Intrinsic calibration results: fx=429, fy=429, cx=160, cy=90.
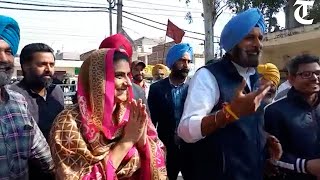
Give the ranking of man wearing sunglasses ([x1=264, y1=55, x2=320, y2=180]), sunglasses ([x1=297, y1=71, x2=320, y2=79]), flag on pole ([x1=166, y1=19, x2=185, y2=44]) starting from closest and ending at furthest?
man wearing sunglasses ([x1=264, y1=55, x2=320, y2=180]), sunglasses ([x1=297, y1=71, x2=320, y2=79]), flag on pole ([x1=166, y1=19, x2=185, y2=44])

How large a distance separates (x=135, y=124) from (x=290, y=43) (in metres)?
11.3

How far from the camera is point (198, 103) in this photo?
2.31 metres

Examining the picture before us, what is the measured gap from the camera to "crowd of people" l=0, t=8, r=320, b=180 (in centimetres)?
211

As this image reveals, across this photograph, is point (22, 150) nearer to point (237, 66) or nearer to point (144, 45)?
point (237, 66)

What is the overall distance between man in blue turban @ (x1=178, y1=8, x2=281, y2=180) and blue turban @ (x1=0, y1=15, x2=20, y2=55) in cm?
98

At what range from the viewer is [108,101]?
2.17 m

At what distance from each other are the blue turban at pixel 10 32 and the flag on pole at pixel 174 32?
285 inches

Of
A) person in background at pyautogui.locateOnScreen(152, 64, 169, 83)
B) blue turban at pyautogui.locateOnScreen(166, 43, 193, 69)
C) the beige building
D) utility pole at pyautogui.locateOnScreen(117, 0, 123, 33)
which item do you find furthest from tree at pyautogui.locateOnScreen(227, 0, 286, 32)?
blue turban at pyautogui.locateOnScreen(166, 43, 193, 69)

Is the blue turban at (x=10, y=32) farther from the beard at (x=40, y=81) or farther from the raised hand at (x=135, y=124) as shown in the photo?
the beard at (x=40, y=81)

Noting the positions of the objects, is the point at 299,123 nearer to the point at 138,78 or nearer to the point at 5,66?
the point at 5,66

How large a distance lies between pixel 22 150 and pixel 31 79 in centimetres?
125

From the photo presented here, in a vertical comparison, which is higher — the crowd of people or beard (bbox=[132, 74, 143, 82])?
beard (bbox=[132, 74, 143, 82])

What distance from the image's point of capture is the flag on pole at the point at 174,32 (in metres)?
9.52

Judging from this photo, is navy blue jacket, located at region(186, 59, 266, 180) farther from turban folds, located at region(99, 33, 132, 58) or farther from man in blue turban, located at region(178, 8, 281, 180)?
turban folds, located at region(99, 33, 132, 58)
